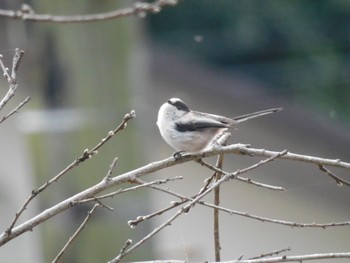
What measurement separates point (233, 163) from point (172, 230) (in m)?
0.53

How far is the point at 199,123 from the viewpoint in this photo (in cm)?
370

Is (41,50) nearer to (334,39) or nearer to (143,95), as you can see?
(143,95)

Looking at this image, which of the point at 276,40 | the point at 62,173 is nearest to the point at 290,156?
the point at 62,173

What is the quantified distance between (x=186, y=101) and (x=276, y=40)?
3919 mm

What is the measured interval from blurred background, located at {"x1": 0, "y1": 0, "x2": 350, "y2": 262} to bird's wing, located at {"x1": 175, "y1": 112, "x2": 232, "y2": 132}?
0.11 metres

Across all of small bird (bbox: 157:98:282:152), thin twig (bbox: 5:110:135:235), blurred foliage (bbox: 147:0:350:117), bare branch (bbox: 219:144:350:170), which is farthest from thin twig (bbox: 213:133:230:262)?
blurred foliage (bbox: 147:0:350:117)

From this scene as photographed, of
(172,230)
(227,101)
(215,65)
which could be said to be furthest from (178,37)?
(172,230)

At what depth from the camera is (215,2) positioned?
1132 centimetres

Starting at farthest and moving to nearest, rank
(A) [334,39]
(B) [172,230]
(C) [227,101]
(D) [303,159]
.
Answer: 1. (A) [334,39]
2. (C) [227,101]
3. (B) [172,230]
4. (D) [303,159]

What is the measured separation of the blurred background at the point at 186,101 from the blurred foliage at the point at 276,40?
0.5 inches

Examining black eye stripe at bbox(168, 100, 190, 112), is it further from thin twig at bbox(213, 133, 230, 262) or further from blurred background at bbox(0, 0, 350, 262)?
thin twig at bbox(213, 133, 230, 262)

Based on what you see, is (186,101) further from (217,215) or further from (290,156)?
(290,156)

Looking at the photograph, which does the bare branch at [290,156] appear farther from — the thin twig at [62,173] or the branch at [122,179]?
the thin twig at [62,173]

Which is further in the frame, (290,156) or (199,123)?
(199,123)
